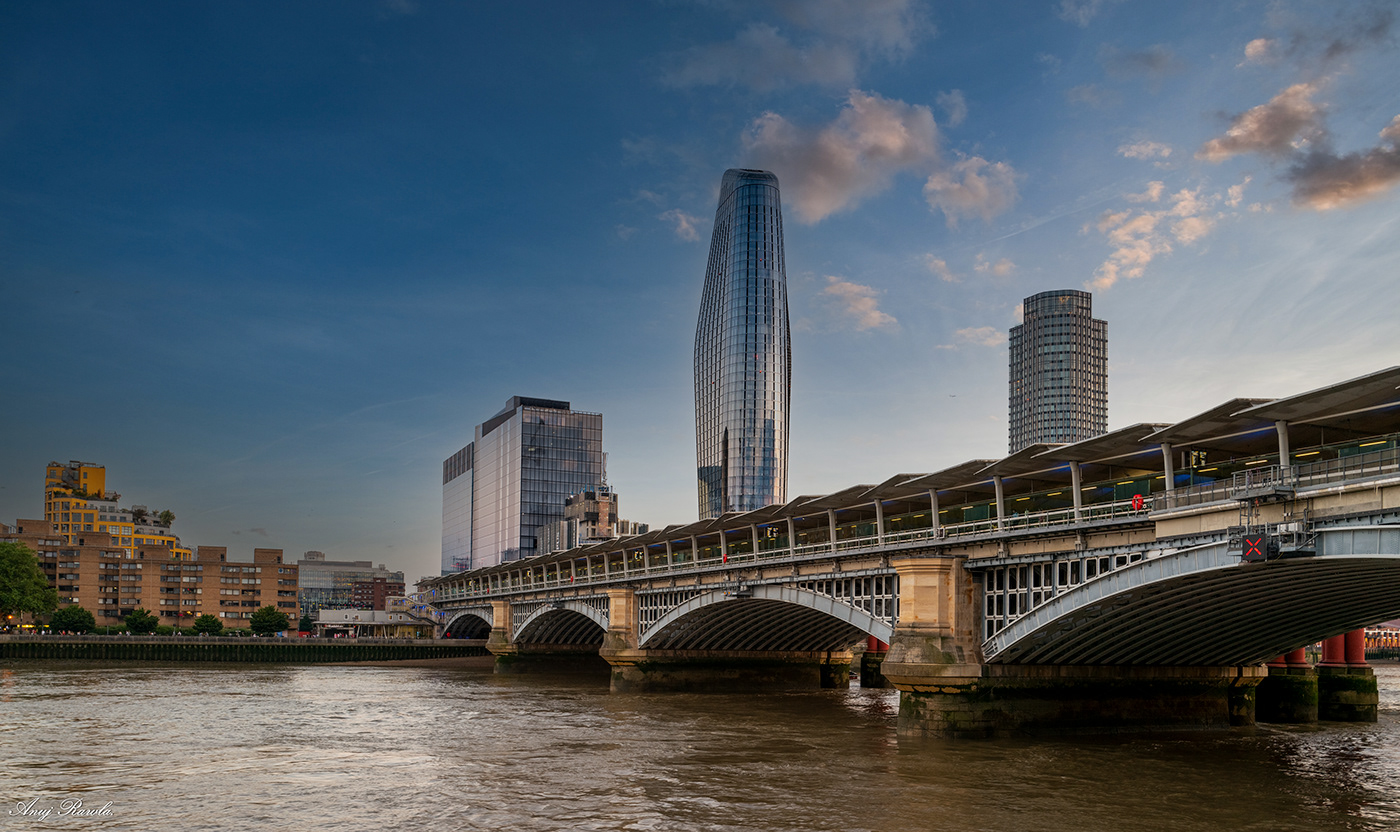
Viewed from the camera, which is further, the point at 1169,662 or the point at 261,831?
the point at 1169,662

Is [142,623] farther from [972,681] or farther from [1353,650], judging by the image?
[1353,650]

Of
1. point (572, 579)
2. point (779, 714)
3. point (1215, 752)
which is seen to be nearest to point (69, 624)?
point (572, 579)

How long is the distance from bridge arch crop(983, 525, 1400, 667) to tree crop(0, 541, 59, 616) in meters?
142

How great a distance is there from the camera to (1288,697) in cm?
5484

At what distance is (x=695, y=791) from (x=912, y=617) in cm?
1534

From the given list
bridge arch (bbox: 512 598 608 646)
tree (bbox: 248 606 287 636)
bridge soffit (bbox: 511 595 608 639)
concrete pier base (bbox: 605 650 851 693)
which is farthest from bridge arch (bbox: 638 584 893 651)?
tree (bbox: 248 606 287 636)

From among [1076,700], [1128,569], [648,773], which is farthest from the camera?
[1076,700]

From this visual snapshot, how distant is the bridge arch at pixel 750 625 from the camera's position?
6775 centimetres

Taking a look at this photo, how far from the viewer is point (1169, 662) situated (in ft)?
162

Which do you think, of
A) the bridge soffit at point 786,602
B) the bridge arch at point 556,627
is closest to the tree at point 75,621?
the bridge arch at point 556,627

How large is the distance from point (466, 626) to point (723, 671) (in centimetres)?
7871

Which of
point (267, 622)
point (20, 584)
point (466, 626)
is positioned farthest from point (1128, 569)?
point (267, 622)

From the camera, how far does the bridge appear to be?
33.2 m

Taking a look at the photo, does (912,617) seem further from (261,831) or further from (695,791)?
(261,831)
